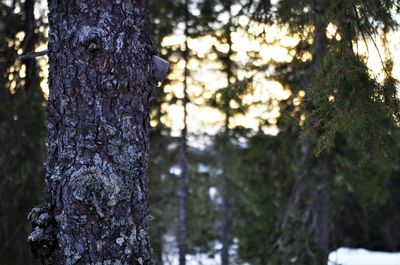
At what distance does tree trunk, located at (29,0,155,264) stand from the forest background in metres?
1.25

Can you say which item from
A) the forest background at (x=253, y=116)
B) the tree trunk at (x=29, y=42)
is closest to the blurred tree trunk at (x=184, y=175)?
the forest background at (x=253, y=116)

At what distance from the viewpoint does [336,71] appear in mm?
3529

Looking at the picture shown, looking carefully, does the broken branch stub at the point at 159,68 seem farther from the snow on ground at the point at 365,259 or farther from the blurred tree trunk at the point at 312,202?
the snow on ground at the point at 365,259

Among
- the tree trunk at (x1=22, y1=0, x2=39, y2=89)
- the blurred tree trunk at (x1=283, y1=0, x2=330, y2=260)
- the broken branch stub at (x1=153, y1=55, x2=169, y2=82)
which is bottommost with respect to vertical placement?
the blurred tree trunk at (x1=283, y1=0, x2=330, y2=260)

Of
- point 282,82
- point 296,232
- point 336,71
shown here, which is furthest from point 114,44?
point 296,232

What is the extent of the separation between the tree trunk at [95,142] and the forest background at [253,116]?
4.12 ft

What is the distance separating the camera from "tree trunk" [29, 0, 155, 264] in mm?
2875

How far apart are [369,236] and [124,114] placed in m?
16.4

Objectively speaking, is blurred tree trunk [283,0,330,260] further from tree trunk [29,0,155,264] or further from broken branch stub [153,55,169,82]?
tree trunk [29,0,155,264]

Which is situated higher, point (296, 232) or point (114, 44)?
point (114, 44)

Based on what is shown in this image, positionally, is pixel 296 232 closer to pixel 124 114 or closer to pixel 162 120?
pixel 162 120

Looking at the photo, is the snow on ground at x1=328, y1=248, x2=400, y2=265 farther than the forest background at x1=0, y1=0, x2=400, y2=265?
Yes

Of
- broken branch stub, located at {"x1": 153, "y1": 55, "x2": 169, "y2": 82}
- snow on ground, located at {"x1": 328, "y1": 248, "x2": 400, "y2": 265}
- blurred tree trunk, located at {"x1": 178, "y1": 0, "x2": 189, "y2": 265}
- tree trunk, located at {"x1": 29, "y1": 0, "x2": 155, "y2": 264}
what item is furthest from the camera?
snow on ground, located at {"x1": 328, "y1": 248, "x2": 400, "y2": 265}

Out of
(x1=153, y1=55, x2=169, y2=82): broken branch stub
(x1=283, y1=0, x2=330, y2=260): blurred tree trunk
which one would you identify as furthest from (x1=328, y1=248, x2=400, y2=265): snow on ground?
(x1=153, y1=55, x2=169, y2=82): broken branch stub
